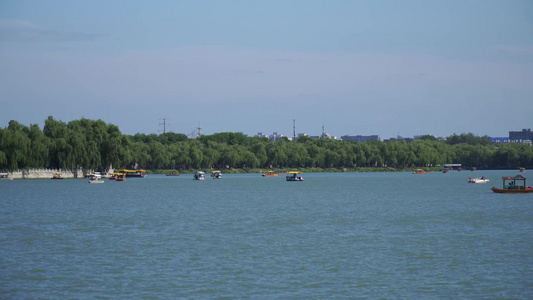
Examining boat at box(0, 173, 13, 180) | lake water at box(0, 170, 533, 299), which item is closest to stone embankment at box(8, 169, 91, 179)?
boat at box(0, 173, 13, 180)

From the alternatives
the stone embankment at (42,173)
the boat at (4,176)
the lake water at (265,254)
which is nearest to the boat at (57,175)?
the stone embankment at (42,173)

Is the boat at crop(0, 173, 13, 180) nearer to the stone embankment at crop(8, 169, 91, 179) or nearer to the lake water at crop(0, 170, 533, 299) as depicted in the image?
the stone embankment at crop(8, 169, 91, 179)

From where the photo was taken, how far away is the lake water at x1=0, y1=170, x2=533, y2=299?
1039 inches

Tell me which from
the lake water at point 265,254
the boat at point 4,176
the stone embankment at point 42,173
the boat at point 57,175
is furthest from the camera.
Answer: the boat at point 57,175

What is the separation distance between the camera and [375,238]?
41.7 m

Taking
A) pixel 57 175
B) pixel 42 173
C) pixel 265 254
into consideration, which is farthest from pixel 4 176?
pixel 265 254

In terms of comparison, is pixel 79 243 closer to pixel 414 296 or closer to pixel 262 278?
pixel 262 278

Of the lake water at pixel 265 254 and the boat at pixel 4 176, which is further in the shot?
the boat at pixel 4 176

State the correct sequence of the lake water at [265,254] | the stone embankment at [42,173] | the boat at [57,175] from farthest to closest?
the boat at [57,175] → the stone embankment at [42,173] → the lake water at [265,254]

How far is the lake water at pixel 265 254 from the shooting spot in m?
26.4

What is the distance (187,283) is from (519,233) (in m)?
24.5

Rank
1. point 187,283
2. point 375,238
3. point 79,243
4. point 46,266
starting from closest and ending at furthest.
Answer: point 187,283 < point 46,266 < point 79,243 < point 375,238

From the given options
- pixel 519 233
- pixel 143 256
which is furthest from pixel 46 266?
pixel 519 233

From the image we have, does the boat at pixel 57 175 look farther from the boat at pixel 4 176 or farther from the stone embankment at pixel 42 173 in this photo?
the boat at pixel 4 176
